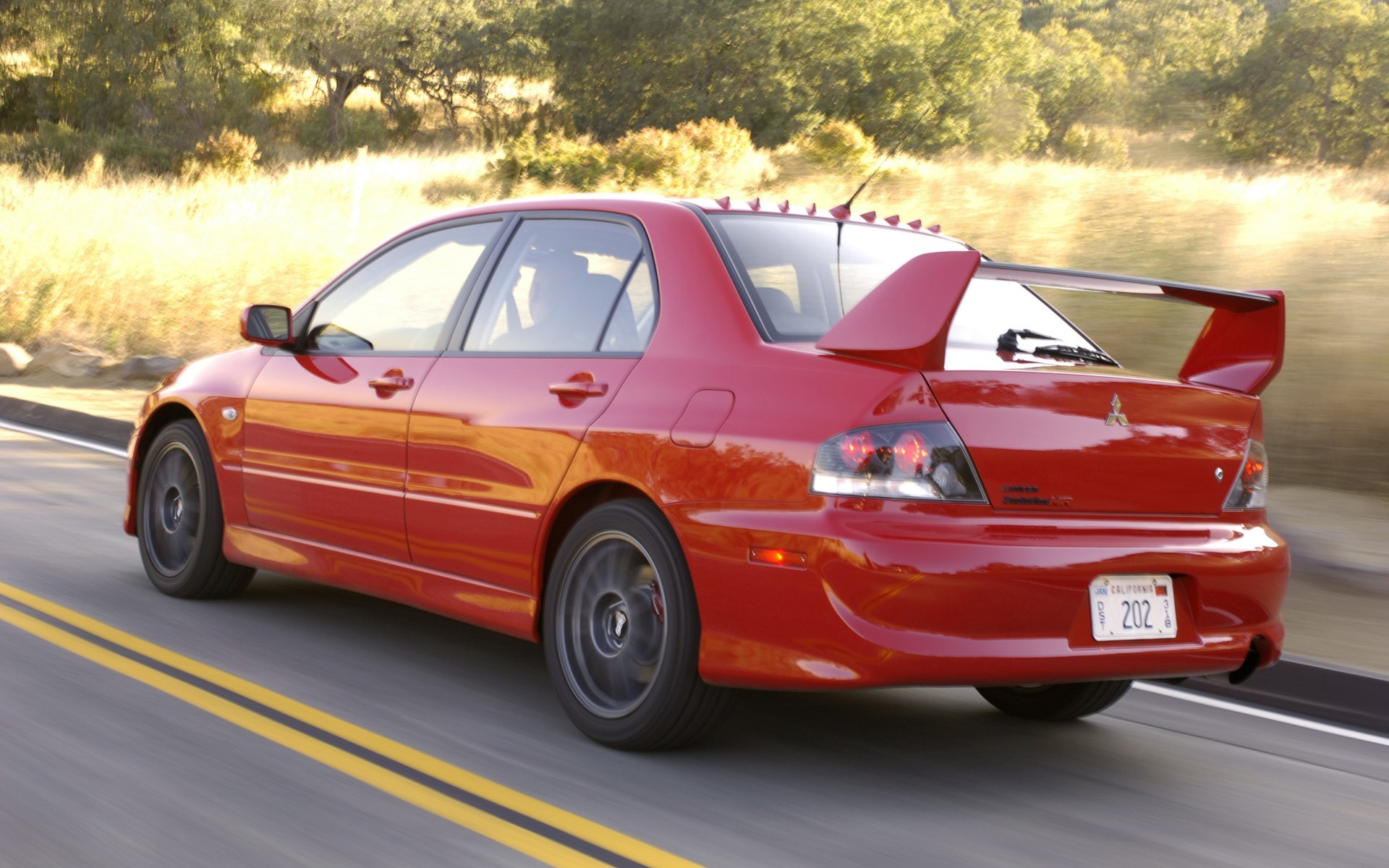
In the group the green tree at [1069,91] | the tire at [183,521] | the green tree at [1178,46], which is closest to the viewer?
the tire at [183,521]

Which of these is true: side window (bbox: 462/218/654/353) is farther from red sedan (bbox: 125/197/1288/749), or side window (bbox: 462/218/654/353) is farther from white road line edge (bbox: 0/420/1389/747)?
white road line edge (bbox: 0/420/1389/747)

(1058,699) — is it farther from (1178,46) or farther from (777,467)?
(1178,46)

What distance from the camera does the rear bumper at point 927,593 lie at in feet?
12.3

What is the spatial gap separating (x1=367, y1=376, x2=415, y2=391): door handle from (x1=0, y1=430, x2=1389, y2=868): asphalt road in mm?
962

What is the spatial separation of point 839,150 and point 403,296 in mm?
24514

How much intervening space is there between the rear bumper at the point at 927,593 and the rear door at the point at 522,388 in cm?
60

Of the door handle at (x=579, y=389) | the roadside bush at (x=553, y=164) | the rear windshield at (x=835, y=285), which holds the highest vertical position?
the rear windshield at (x=835, y=285)

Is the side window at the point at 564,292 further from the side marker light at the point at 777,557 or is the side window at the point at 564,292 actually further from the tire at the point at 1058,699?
the tire at the point at 1058,699

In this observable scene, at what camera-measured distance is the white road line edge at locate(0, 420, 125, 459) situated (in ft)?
35.7

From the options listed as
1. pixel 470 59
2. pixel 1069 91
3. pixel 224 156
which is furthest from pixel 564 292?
pixel 1069 91

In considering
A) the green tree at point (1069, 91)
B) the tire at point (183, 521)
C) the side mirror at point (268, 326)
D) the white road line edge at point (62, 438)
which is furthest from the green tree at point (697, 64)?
the side mirror at point (268, 326)

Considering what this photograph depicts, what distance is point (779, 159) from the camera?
2852 cm

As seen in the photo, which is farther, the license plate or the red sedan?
Answer: the license plate

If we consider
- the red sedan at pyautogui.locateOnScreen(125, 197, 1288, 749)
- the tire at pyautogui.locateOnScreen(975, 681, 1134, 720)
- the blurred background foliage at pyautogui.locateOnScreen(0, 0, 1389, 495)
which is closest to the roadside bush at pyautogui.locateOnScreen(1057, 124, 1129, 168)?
the blurred background foliage at pyautogui.locateOnScreen(0, 0, 1389, 495)
